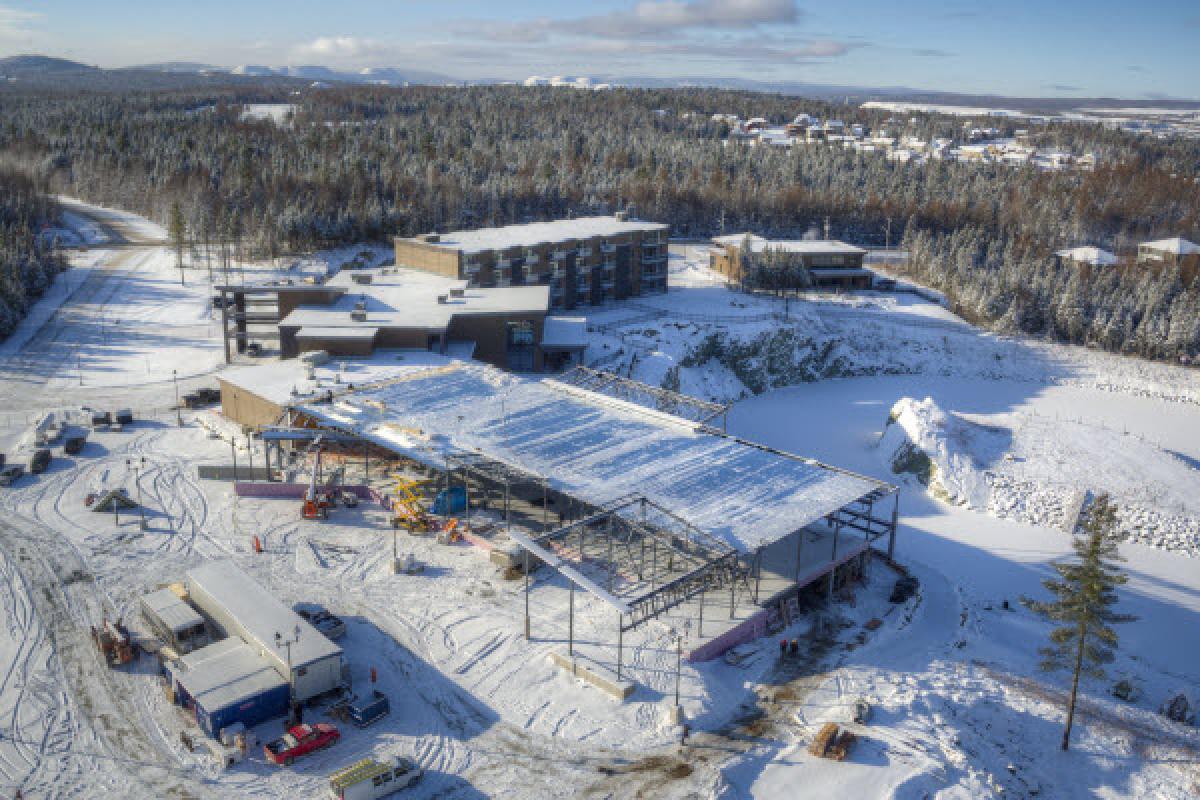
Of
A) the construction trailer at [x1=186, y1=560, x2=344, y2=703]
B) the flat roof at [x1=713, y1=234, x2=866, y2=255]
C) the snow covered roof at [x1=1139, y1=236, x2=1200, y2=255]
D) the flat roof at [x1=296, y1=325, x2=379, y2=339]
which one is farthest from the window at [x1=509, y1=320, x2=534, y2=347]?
the snow covered roof at [x1=1139, y1=236, x2=1200, y2=255]

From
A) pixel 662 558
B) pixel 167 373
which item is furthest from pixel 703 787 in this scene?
pixel 167 373

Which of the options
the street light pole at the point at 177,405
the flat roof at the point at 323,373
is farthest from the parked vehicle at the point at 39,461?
the flat roof at the point at 323,373

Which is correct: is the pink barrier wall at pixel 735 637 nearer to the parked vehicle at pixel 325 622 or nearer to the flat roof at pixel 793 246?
the parked vehicle at pixel 325 622

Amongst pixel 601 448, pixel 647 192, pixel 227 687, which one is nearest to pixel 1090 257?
pixel 647 192

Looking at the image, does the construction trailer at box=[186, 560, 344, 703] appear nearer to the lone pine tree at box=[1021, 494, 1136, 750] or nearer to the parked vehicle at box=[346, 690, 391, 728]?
the parked vehicle at box=[346, 690, 391, 728]

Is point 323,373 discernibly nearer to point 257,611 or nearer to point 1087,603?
point 257,611
